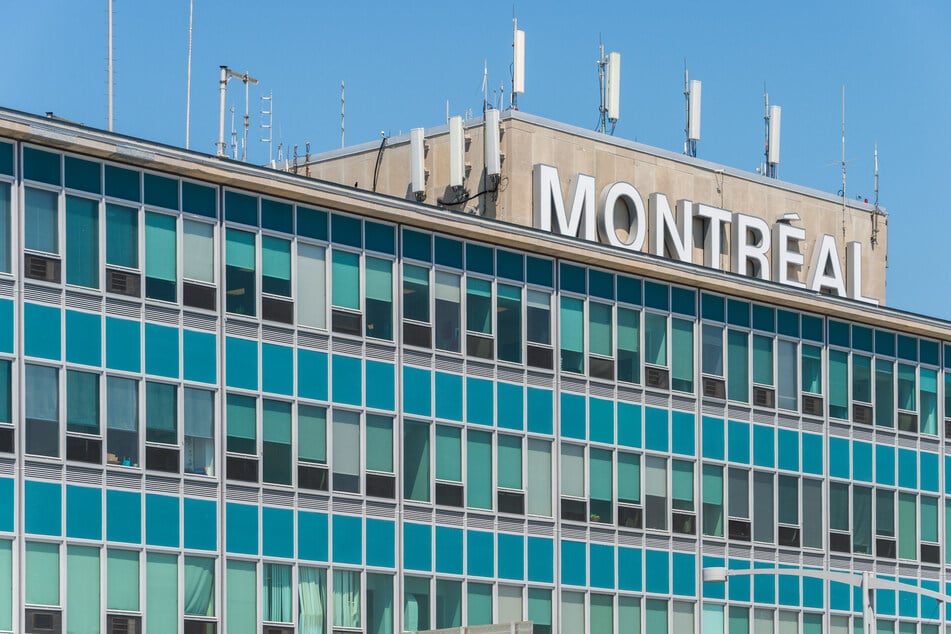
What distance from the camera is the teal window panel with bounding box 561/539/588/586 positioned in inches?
2197

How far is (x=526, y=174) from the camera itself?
58.9m

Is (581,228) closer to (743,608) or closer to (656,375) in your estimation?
(656,375)

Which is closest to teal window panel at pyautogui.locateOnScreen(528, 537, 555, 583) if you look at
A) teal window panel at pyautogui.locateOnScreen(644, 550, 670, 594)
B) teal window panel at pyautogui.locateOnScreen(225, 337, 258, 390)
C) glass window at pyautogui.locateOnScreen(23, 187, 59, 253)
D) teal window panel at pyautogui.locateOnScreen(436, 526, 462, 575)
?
teal window panel at pyautogui.locateOnScreen(436, 526, 462, 575)

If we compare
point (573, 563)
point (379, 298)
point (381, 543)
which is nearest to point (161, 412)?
point (381, 543)

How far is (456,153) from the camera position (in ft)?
192

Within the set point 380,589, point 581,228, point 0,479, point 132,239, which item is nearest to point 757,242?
point 581,228

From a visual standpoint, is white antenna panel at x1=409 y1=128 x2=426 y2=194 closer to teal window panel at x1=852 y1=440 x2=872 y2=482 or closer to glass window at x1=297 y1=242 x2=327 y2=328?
glass window at x1=297 y1=242 x2=327 y2=328

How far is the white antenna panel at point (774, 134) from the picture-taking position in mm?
67938

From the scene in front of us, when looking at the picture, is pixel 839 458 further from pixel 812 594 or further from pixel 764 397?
pixel 812 594

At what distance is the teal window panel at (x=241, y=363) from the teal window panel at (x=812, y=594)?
19.0 metres

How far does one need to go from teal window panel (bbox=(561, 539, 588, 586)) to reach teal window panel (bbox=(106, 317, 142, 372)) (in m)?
13.1

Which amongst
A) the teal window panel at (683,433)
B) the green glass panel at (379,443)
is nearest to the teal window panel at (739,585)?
the teal window panel at (683,433)

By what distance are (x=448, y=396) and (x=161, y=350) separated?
8.26 m

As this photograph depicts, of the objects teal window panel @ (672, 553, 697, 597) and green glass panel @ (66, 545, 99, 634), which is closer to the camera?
green glass panel @ (66, 545, 99, 634)
